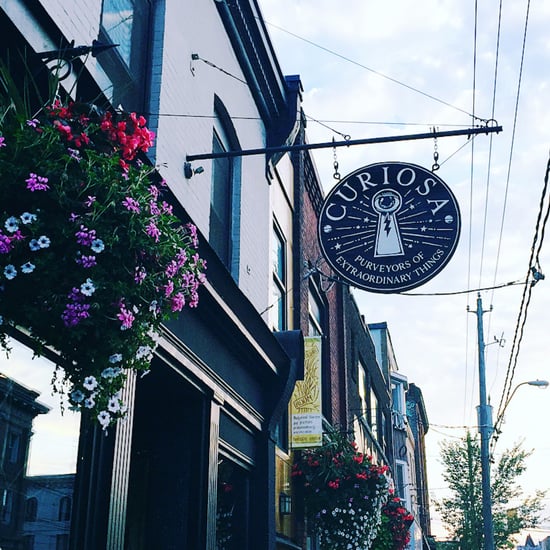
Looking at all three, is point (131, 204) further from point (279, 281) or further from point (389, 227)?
Answer: point (279, 281)

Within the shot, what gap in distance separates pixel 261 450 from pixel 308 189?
6984 millimetres

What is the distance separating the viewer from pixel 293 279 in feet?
46.8

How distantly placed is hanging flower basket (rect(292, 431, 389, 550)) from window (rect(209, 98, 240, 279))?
13.3ft

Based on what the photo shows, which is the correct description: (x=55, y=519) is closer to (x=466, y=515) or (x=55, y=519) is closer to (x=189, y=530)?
(x=189, y=530)

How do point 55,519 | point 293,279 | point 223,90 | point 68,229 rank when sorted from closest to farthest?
point 68,229 → point 55,519 → point 223,90 → point 293,279

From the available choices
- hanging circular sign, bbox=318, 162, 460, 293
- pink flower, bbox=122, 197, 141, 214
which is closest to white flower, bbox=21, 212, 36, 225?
pink flower, bbox=122, 197, 141, 214

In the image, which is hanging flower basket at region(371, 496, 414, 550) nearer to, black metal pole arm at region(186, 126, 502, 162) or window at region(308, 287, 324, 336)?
window at region(308, 287, 324, 336)

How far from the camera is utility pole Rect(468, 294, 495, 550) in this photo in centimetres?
2331

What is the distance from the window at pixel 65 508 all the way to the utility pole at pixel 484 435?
19.6 metres

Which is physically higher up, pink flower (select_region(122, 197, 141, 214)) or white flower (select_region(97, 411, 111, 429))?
pink flower (select_region(122, 197, 141, 214))

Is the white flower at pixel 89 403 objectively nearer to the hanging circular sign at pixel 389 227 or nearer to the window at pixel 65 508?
the window at pixel 65 508

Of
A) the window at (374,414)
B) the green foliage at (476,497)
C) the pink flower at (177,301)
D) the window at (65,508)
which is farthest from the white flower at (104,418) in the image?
the green foliage at (476,497)

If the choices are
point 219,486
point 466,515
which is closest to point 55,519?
point 219,486

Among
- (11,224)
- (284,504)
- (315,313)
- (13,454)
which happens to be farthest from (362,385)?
(11,224)
